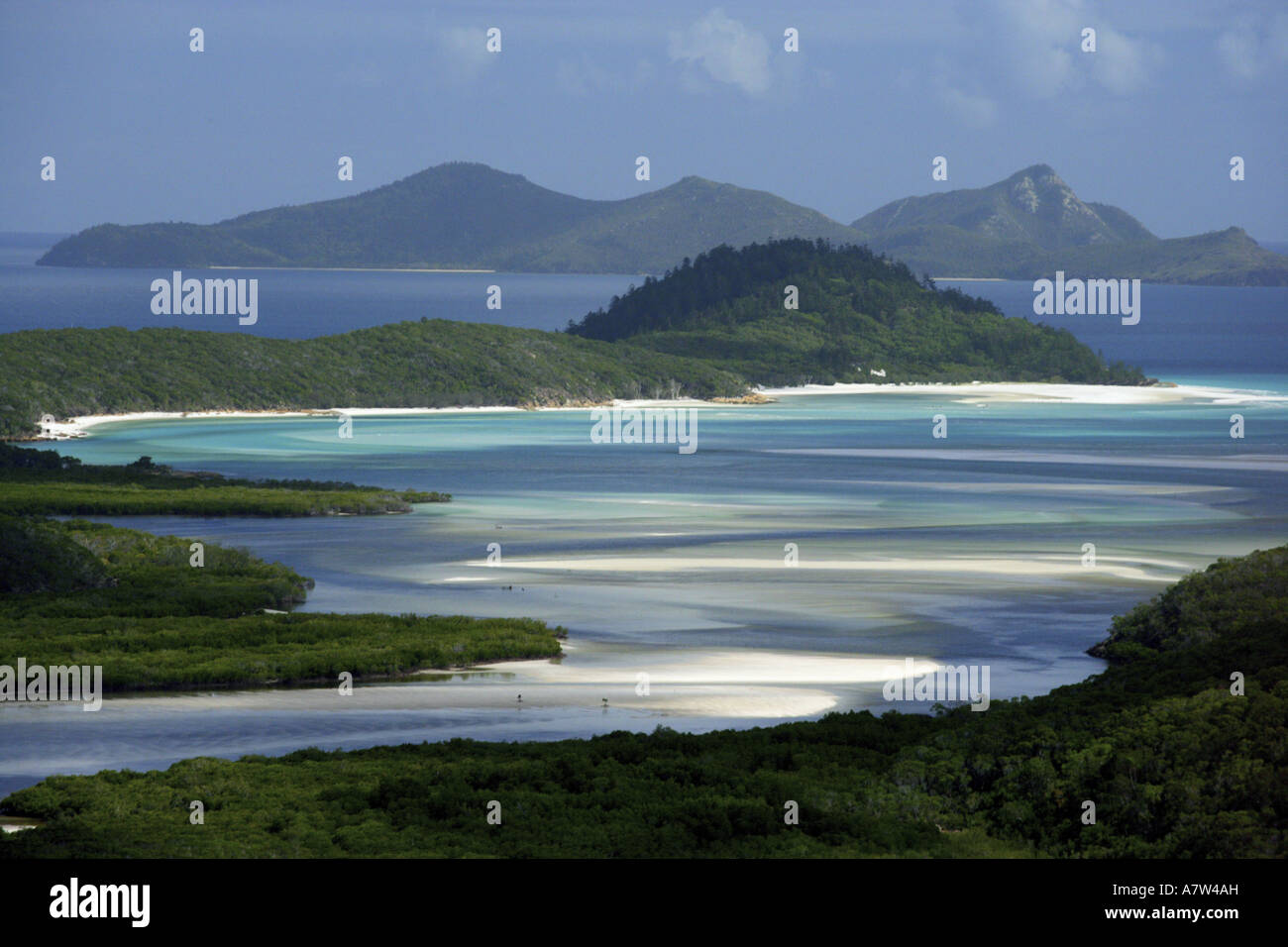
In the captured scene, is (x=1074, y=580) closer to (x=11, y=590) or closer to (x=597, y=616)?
(x=597, y=616)

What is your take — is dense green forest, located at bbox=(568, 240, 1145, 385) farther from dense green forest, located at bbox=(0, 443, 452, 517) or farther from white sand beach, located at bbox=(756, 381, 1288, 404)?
dense green forest, located at bbox=(0, 443, 452, 517)

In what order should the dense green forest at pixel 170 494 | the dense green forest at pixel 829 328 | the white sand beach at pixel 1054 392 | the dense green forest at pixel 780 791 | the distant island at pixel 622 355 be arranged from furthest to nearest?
1. the dense green forest at pixel 829 328
2. the white sand beach at pixel 1054 392
3. the distant island at pixel 622 355
4. the dense green forest at pixel 170 494
5. the dense green forest at pixel 780 791

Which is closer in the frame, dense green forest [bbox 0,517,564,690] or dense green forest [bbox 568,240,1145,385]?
dense green forest [bbox 0,517,564,690]

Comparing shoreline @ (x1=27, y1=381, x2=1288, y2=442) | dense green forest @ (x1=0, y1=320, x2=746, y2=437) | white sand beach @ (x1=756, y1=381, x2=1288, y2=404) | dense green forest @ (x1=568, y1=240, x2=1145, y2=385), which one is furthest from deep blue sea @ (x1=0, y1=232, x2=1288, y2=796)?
dense green forest @ (x1=568, y1=240, x2=1145, y2=385)

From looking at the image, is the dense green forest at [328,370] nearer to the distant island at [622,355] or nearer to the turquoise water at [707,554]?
the distant island at [622,355]

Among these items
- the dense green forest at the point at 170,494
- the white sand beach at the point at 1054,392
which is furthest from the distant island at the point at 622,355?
the dense green forest at the point at 170,494

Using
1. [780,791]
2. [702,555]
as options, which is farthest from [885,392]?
[780,791]
